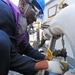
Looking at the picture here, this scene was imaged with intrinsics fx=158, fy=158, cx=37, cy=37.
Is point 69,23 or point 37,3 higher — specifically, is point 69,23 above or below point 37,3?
below

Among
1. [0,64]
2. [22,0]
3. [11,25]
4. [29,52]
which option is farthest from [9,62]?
[29,52]

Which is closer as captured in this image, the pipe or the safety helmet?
the pipe

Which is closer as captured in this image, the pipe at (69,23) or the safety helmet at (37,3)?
the pipe at (69,23)

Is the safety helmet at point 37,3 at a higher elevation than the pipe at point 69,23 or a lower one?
higher

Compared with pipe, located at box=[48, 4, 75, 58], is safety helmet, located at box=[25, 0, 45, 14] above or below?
above

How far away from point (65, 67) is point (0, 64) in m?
0.50

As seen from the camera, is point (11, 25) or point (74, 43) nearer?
point (74, 43)

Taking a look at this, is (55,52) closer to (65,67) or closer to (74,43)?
(65,67)

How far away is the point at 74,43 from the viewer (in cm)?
69

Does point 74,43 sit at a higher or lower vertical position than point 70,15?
lower

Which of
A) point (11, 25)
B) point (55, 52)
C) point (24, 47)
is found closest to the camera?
point (11, 25)

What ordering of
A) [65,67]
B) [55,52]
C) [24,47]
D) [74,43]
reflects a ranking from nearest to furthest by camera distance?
[74,43]
[65,67]
[55,52]
[24,47]

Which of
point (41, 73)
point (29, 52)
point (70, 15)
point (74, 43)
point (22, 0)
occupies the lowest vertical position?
point (41, 73)

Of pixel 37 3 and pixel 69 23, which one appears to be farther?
pixel 37 3
